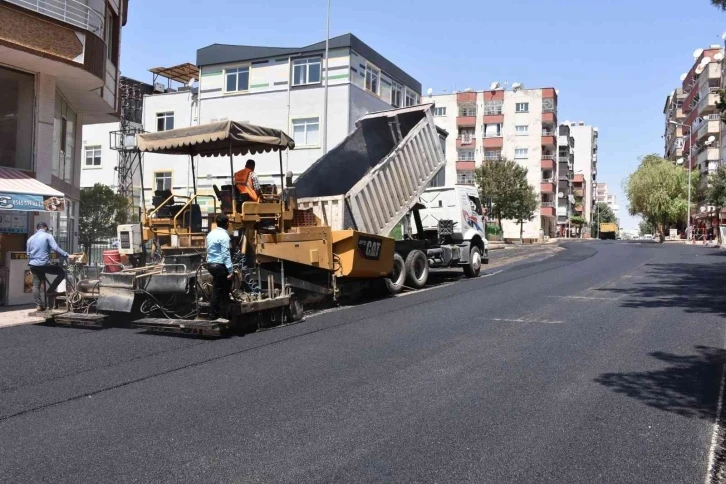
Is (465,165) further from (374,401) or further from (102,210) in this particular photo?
(374,401)

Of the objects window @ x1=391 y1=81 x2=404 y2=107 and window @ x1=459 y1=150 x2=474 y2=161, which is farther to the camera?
window @ x1=459 y1=150 x2=474 y2=161

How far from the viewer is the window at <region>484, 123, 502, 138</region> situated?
70.2 m

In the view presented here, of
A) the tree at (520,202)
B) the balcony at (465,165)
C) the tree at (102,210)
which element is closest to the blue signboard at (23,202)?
the tree at (102,210)

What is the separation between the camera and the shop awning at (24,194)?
40.9 ft

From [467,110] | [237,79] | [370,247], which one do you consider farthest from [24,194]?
[467,110]

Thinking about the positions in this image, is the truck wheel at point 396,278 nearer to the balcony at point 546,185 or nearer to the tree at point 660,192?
the tree at point 660,192

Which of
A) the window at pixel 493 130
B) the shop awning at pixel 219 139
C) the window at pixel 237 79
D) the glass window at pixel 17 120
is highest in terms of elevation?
the window at pixel 493 130

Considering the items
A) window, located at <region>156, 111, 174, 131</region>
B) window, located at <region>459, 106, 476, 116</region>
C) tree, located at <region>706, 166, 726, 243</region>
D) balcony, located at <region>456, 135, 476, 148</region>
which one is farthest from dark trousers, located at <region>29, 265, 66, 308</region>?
window, located at <region>459, 106, 476, 116</region>

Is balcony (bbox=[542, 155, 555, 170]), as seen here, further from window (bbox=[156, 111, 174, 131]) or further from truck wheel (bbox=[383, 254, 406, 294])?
truck wheel (bbox=[383, 254, 406, 294])

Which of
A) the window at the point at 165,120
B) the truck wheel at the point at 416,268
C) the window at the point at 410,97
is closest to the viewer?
the truck wheel at the point at 416,268

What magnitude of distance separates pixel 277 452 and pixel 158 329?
16.9 ft

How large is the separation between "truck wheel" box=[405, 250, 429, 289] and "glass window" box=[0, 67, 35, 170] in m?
9.38

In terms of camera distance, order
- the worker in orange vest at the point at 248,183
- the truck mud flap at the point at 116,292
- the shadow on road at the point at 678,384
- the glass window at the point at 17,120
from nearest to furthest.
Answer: the shadow on road at the point at 678,384 → the truck mud flap at the point at 116,292 → the worker in orange vest at the point at 248,183 → the glass window at the point at 17,120

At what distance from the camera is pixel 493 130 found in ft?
231
